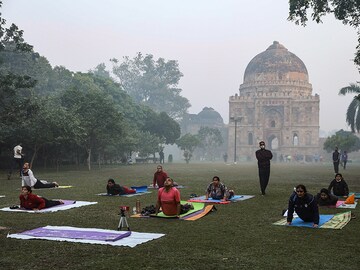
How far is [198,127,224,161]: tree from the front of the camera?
7904 cm

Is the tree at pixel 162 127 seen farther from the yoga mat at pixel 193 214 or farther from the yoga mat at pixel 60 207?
the yoga mat at pixel 193 214

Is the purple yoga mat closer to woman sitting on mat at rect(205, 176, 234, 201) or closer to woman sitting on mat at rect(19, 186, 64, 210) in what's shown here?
woman sitting on mat at rect(19, 186, 64, 210)

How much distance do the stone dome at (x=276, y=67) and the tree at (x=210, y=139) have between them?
42.8ft

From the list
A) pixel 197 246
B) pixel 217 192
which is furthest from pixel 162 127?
pixel 197 246

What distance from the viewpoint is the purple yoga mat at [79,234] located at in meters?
8.00

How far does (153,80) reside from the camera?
3696 inches

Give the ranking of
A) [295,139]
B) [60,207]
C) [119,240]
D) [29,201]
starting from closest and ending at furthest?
[119,240], [29,201], [60,207], [295,139]

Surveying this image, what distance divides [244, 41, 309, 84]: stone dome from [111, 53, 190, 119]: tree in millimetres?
15707

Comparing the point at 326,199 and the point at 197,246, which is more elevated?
the point at 326,199

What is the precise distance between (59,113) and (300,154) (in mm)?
57197

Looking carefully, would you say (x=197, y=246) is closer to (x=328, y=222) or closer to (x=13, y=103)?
(x=328, y=222)

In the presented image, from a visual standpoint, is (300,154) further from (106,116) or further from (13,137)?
(13,137)

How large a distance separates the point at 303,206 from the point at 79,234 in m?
Result: 4.52

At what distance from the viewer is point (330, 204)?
1269 centimetres
